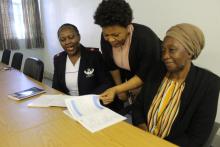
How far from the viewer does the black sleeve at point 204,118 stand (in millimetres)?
1227

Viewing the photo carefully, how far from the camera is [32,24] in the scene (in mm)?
5059

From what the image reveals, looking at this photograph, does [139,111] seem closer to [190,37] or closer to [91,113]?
[91,113]

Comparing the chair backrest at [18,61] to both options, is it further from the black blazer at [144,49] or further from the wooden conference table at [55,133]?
the black blazer at [144,49]

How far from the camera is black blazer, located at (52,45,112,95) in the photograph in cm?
202

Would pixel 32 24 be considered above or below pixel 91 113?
above

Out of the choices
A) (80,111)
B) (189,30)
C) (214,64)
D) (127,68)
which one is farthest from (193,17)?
(80,111)

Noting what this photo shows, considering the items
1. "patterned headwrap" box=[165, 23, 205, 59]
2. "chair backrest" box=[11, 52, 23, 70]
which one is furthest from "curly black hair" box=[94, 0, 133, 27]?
"chair backrest" box=[11, 52, 23, 70]

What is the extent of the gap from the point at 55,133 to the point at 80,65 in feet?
3.05

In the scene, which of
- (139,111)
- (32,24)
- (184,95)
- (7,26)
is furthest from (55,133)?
(32,24)

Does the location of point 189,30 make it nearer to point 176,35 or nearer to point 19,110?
point 176,35

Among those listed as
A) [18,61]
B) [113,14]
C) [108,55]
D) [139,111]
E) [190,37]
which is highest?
[113,14]

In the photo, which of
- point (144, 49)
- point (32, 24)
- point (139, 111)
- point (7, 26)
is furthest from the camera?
point (32, 24)

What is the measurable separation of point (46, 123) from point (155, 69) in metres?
0.78

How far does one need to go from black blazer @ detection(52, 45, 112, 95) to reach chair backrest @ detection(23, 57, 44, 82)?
0.86ft
